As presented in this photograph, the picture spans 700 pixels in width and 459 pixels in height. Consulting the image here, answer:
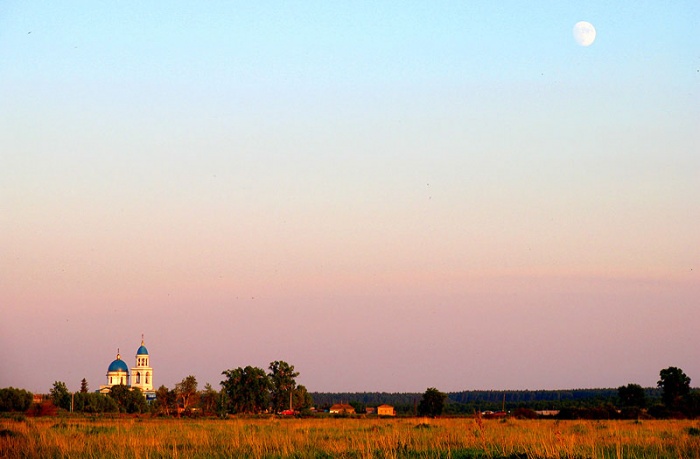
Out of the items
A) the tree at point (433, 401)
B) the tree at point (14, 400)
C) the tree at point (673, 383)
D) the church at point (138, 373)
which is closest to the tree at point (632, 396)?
the tree at point (673, 383)

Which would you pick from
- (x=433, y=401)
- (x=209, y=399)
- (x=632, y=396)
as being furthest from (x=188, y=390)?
(x=632, y=396)

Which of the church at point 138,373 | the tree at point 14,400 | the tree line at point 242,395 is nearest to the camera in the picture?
the tree at point 14,400

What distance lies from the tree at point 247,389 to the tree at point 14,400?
32.5 metres

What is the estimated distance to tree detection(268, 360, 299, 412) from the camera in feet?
376

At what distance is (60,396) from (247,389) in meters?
25.2

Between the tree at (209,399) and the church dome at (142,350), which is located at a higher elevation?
the church dome at (142,350)

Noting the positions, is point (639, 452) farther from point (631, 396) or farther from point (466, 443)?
point (631, 396)

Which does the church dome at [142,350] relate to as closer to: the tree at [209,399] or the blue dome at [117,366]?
the blue dome at [117,366]

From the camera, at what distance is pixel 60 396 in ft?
380

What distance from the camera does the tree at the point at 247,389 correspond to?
372 ft

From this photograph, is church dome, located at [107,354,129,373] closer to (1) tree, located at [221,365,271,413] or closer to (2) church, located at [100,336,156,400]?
(2) church, located at [100,336,156,400]

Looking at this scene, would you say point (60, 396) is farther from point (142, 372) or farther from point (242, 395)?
point (142, 372)

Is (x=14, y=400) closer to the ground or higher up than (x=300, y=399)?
higher up

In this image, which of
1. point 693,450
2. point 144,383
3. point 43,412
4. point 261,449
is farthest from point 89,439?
point 144,383
